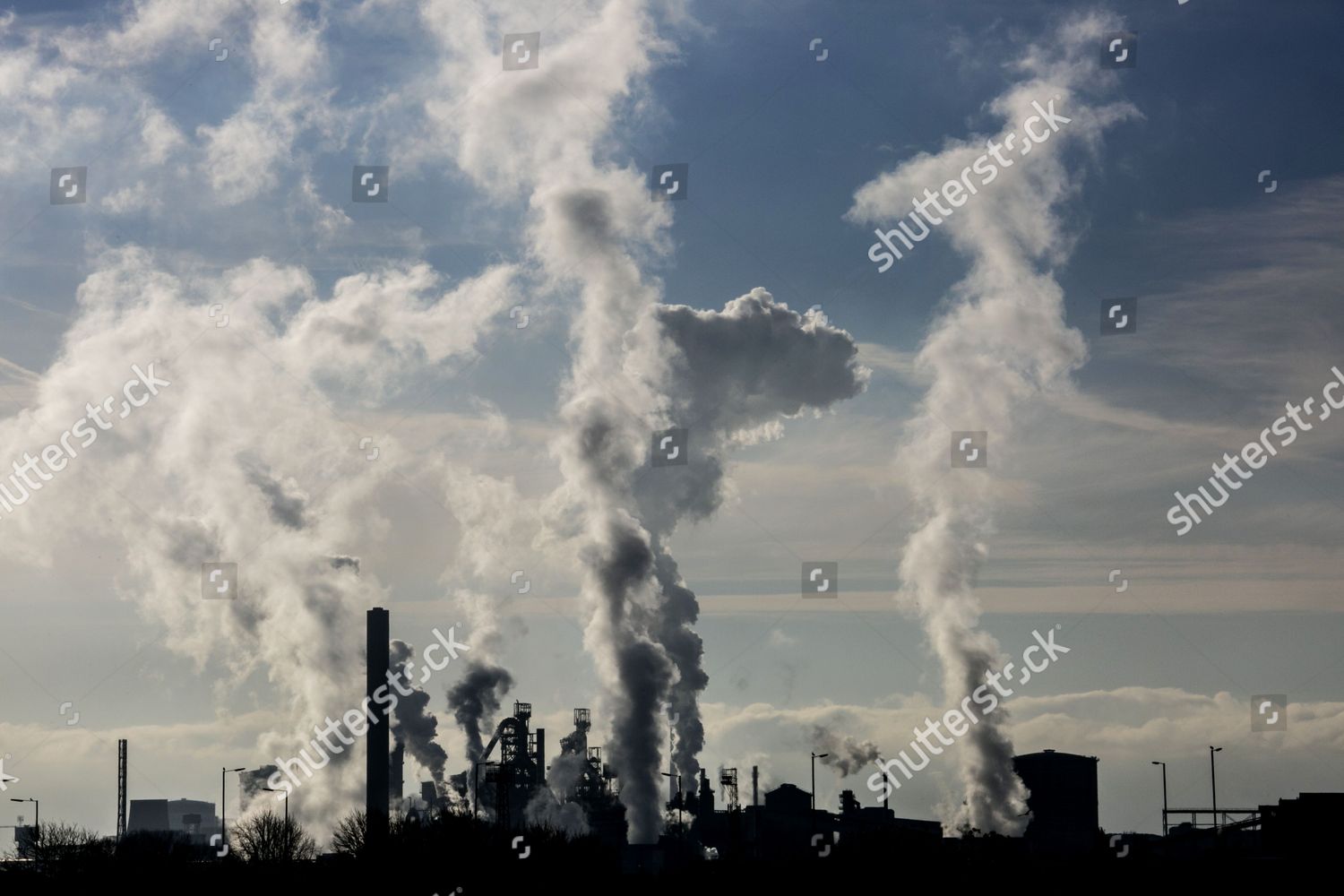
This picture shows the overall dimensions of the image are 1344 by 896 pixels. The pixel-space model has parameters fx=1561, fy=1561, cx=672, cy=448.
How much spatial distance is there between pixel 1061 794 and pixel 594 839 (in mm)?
51822

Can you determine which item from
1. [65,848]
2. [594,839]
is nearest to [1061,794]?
[594,839]

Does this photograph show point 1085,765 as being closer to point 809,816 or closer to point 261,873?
point 809,816

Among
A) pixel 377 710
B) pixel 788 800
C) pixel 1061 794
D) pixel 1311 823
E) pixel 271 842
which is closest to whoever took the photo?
pixel 1311 823

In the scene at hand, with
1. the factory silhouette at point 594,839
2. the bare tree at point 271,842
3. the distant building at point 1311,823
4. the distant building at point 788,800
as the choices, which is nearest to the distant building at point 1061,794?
the factory silhouette at point 594,839

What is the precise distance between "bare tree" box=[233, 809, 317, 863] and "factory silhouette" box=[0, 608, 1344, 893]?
0.22 meters

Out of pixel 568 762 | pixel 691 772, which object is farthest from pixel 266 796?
pixel 691 772

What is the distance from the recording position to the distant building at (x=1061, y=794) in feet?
401

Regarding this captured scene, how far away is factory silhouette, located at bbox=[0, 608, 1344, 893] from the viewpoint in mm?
77312

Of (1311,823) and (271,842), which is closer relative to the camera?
(1311,823)

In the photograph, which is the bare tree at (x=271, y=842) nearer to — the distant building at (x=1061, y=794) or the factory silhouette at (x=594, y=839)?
the factory silhouette at (x=594, y=839)

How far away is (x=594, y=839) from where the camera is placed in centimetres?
8756

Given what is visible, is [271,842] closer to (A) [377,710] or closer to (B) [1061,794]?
(A) [377,710]

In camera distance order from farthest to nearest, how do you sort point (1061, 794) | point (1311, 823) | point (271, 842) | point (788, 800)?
point (788, 800) < point (1061, 794) < point (271, 842) < point (1311, 823)

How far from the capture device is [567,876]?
77.0 m
